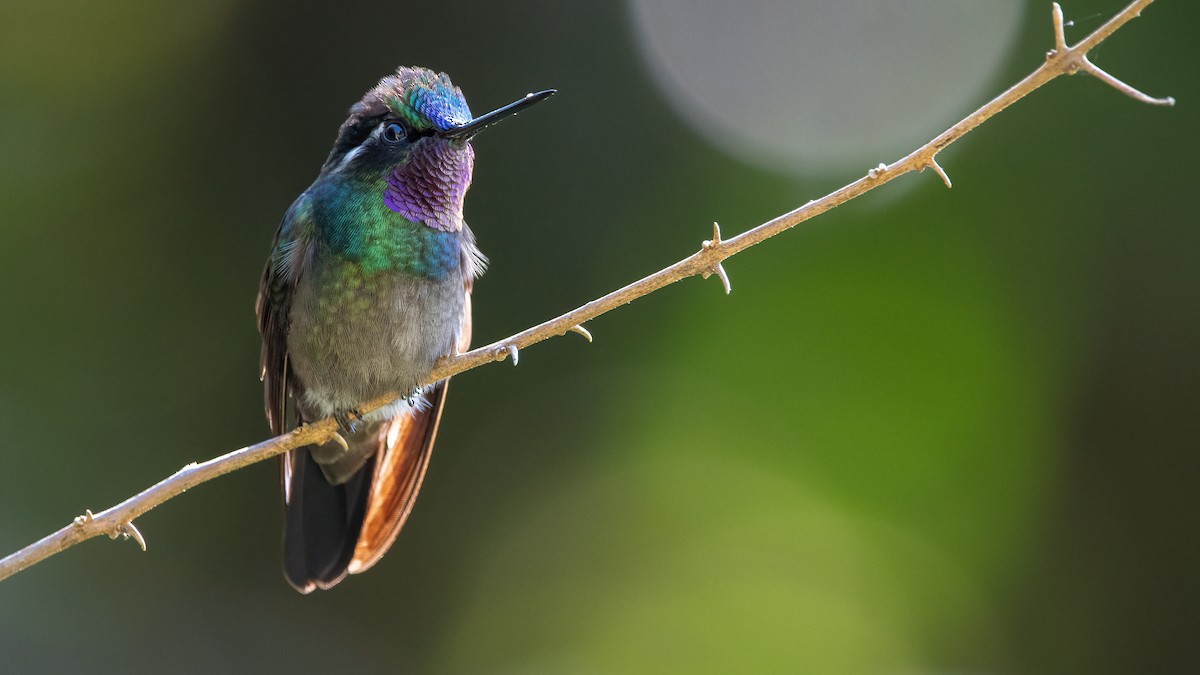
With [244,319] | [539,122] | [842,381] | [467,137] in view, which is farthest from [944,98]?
[244,319]

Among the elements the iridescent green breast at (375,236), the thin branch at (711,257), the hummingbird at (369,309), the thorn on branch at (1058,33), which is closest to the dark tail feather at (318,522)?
the hummingbird at (369,309)

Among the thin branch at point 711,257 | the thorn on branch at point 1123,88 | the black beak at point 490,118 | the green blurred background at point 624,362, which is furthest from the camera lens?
the green blurred background at point 624,362

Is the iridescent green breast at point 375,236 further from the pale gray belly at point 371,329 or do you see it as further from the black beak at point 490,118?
the black beak at point 490,118

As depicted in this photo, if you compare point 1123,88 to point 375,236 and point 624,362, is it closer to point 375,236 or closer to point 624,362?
point 375,236

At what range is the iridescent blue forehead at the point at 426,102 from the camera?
3.54 m

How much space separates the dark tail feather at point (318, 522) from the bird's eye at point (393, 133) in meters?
1.11

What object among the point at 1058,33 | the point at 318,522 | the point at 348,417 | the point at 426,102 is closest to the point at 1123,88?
the point at 1058,33

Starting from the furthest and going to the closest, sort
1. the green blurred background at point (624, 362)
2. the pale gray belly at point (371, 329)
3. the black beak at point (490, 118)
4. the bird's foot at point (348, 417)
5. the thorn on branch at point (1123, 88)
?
the green blurred background at point (624, 362), the bird's foot at point (348, 417), the pale gray belly at point (371, 329), the black beak at point (490, 118), the thorn on branch at point (1123, 88)

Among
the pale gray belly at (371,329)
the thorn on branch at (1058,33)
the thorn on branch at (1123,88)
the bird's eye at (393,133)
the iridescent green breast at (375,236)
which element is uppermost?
the bird's eye at (393,133)

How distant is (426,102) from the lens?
11.6 ft

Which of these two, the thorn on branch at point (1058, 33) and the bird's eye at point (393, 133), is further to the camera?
the bird's eye at point (393, 133)

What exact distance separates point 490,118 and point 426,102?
0.40 metres

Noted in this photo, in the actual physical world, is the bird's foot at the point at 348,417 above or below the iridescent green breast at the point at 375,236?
below

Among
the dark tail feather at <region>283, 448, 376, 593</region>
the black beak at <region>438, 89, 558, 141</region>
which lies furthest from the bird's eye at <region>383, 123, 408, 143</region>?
the dark tail feather at <region>283, 448, 376, 593</region>
